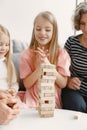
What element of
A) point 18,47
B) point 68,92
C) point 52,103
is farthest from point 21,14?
point 52,103

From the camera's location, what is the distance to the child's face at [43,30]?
141 cm

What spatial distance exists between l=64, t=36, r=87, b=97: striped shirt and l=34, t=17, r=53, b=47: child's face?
0.22 m

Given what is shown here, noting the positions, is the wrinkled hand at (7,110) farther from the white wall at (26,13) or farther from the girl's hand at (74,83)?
the white wall at (26,13)

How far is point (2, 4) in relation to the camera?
7.76 feet

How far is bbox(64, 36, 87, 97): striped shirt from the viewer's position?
156 centimetres

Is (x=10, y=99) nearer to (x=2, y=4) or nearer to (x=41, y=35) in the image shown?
(x=41, y=35)

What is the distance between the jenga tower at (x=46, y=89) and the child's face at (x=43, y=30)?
14.1 inches

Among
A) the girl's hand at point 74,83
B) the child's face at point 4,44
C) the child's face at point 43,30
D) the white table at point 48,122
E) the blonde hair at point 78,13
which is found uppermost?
the blonde hair at point 78,13

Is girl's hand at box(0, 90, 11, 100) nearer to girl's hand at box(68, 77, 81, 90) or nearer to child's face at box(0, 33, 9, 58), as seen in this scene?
child's face at box(0, 33, 9, 58)

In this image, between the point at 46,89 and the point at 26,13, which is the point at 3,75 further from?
the point at 26,13

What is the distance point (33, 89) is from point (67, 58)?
0.25 m

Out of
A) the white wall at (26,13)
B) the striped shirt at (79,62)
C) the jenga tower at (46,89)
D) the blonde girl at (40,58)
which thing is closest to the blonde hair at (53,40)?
the blonde girl at (40,58)

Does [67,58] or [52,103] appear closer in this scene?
[52,103]

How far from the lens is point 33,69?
4.93ft
